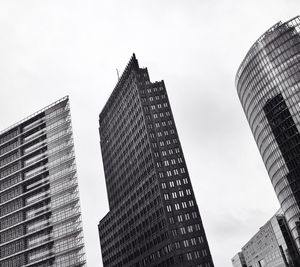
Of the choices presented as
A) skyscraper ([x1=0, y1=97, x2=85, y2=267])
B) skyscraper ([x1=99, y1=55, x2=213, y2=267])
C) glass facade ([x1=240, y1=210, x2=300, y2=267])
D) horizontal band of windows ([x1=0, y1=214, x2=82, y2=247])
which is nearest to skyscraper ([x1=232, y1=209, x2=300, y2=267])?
glass facade ([x1=240, y1=210, x2=300, y2=267])

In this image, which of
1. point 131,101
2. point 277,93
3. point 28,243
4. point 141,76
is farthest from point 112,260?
point 277,93

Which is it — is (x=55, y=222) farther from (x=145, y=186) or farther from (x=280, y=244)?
→ (x=280, y=244)

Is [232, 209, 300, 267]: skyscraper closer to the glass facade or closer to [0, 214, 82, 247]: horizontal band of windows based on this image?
the glass facade

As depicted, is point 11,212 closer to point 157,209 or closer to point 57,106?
point 57,106

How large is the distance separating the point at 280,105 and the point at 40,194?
290 feet

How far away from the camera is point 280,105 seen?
13588 cm

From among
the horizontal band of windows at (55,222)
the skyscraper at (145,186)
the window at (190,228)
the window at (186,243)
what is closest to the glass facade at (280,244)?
the skyscraper at (145,186)

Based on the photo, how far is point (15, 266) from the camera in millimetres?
129500

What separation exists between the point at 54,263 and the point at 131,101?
70809mm

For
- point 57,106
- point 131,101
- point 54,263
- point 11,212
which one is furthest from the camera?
point 131,101

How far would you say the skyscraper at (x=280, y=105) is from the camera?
130875 mm

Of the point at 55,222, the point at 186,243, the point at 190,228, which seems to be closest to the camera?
the point at 186,243

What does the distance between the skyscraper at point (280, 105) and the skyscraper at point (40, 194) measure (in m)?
68.7

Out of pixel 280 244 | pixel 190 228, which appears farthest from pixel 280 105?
pixel 280 244
